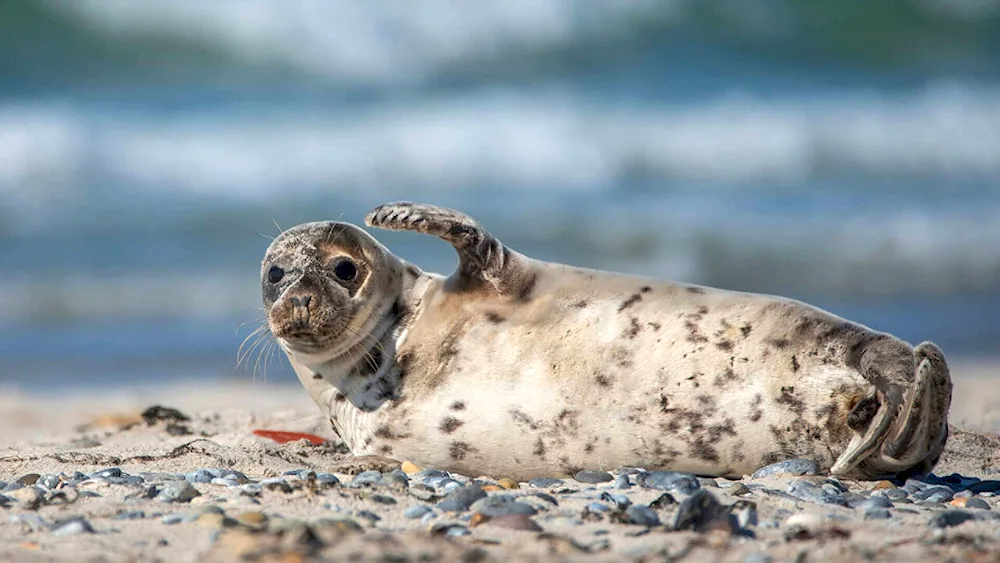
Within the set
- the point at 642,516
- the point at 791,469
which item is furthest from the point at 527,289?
the point at 642,516

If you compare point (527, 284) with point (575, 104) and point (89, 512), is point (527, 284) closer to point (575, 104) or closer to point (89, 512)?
point (89, 512)

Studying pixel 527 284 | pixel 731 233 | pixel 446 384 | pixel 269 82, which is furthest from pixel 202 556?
pixel 269 82

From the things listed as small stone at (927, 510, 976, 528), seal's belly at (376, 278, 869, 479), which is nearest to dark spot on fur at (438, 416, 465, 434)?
seal's belly at (376, 278, 869, 479)

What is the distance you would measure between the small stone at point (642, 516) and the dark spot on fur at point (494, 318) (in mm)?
1277

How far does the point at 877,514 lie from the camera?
3.46 meters

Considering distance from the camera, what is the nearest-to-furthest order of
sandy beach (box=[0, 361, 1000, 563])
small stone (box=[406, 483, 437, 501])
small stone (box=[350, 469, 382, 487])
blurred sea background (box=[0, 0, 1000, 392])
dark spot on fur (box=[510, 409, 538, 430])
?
sandy beach (box=[0, 361, 1000, 563])
small stone (box=[406, 483, 437, 501])
small stone (box=[350, 469, 382, 487])
dark spot on fur (box=[510, 409, 538, 430])
blurred sea background (box=[0, 0, 1000, 392])

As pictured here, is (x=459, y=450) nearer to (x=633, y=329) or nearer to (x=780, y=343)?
(x=633, y=329)

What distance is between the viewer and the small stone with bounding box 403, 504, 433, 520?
3.37 metres

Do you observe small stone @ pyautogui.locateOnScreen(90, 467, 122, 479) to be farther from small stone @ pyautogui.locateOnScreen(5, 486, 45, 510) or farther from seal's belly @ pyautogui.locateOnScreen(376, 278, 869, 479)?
seal's belly @ pyautogui.locateOnScreen(376, 278, 869, 479)

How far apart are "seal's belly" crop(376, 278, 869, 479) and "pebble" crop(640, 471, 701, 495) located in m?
0.24

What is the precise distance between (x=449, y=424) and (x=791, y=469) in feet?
3.90

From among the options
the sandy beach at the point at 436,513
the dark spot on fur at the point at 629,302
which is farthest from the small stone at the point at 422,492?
the dark spot on fur at the point at 629,302

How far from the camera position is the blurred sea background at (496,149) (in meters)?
12.4

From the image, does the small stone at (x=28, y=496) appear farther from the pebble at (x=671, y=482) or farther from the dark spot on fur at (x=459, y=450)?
the pebble at (x=671, y=482)
